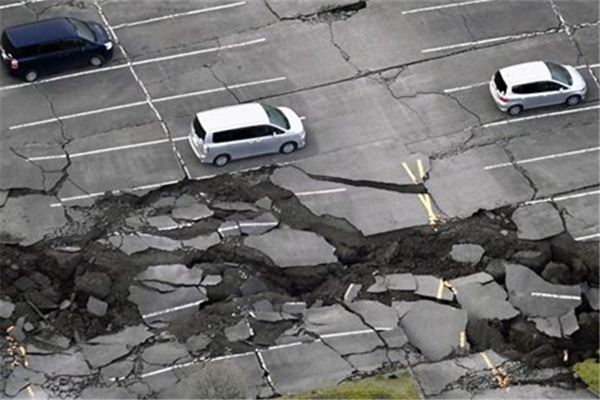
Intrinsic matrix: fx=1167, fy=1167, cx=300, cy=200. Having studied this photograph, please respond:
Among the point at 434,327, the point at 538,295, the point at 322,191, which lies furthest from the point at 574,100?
the point at 434,327

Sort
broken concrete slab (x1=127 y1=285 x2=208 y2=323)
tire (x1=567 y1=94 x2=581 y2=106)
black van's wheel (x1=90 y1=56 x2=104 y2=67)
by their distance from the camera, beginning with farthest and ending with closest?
black van's wheel (x1=90 y1=56 x2=104 y2=67), tire (x1=567 y1=94 x2=581 y2=106), broken concrete slab (x1=127 y1=285 x2=208 y2=323)

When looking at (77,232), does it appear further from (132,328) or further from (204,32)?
(204,32)

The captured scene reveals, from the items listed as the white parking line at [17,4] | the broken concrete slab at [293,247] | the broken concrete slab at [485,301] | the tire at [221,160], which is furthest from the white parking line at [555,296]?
the white parking line at [17,4]

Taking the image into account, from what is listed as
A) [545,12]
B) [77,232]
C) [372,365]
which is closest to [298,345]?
[372,365]

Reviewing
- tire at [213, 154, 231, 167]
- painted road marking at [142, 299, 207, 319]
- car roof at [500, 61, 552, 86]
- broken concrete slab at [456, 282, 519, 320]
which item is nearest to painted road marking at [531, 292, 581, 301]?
broken concrete slab at [456, 282, 519, 320]

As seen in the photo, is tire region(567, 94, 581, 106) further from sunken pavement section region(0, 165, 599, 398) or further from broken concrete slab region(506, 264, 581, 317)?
broken concrete slab region(506, 264, 581, 317)
